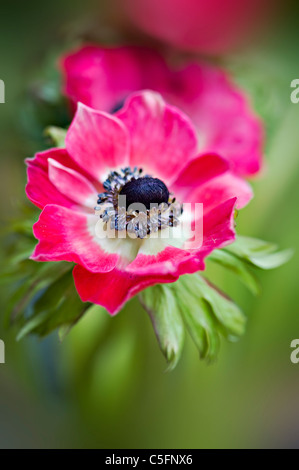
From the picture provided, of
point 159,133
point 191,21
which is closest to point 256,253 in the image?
point 159,133

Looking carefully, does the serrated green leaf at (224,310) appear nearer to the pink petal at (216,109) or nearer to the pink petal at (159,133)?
the pink petal at (159,133)

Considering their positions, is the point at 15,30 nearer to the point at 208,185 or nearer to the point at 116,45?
the point at 116,45

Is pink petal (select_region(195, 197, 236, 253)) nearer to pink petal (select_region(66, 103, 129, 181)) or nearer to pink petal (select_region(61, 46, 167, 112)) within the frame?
pink petal (select_region(66, 103, 129, 181))

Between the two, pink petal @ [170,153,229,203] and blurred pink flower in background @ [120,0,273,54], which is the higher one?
blurred pink flower in background @ [120,0,273,54]

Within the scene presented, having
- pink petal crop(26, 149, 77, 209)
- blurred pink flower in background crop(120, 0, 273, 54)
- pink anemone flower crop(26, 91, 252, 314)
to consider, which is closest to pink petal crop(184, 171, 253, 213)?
pink anemone flower crop(26, 91, 252, 314)

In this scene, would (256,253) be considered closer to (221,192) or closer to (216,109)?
(221,192)

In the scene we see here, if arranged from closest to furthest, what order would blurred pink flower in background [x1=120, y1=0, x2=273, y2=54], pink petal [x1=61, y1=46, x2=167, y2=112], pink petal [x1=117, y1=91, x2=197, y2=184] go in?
pink petal [x1=117, y1=91, x2=197, y2=184] < pink petal [x1=61, y1=46, x2=167, y2=112] < blurred pink flower in background [x1=120, y1=0, x2=273, y2=54]

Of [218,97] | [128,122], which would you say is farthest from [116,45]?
[128,122]
